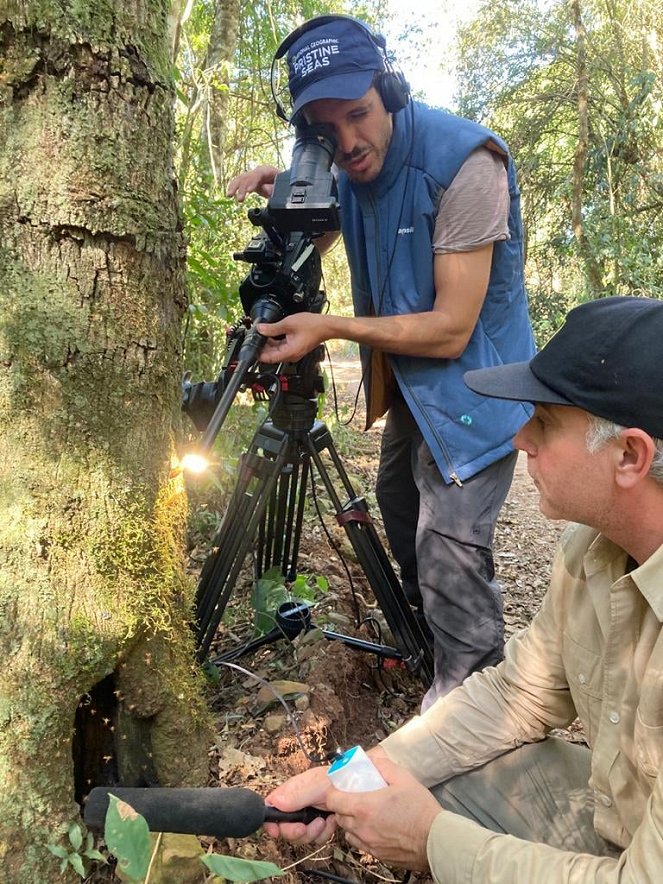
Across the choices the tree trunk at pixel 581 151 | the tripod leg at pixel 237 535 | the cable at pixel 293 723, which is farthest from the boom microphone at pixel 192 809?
the tree trunk at pixel 581 151

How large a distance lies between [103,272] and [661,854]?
4.90 feet

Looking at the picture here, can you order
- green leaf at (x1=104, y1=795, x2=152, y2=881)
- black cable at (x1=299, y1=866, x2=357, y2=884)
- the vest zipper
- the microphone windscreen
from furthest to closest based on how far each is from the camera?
the vest zipper
black cable at (x1=299, y1=866, x2=357, y2=884)
the microphone windscreen
green leaf at (x1=104, y1=795, x2=152, y2=881)

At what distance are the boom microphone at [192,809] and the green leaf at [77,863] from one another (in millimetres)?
165

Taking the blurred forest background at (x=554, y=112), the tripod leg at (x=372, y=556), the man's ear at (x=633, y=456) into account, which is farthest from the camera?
the blurred forest background at (x=554, y=112)

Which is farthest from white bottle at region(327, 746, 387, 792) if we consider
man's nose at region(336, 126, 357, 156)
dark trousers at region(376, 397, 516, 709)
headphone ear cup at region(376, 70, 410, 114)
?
headphone ear cup at region(376, 70, 410, 114)

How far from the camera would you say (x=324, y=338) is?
1.86 meters

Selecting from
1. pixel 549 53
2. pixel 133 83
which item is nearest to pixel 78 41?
pixel 133 83

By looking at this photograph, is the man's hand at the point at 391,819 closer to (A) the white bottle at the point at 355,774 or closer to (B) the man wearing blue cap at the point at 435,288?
(A) the white bottle at the point at 355,774

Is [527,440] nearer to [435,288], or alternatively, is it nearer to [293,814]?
[435,288]

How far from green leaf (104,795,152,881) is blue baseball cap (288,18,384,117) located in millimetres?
1736

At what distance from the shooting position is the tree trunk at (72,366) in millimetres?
1279

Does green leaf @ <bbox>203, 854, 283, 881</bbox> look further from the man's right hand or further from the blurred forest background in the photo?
the blurred forest background

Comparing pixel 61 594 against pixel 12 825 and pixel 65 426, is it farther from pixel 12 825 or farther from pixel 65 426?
pixel 12 825

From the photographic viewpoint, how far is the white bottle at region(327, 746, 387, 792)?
136 cm
